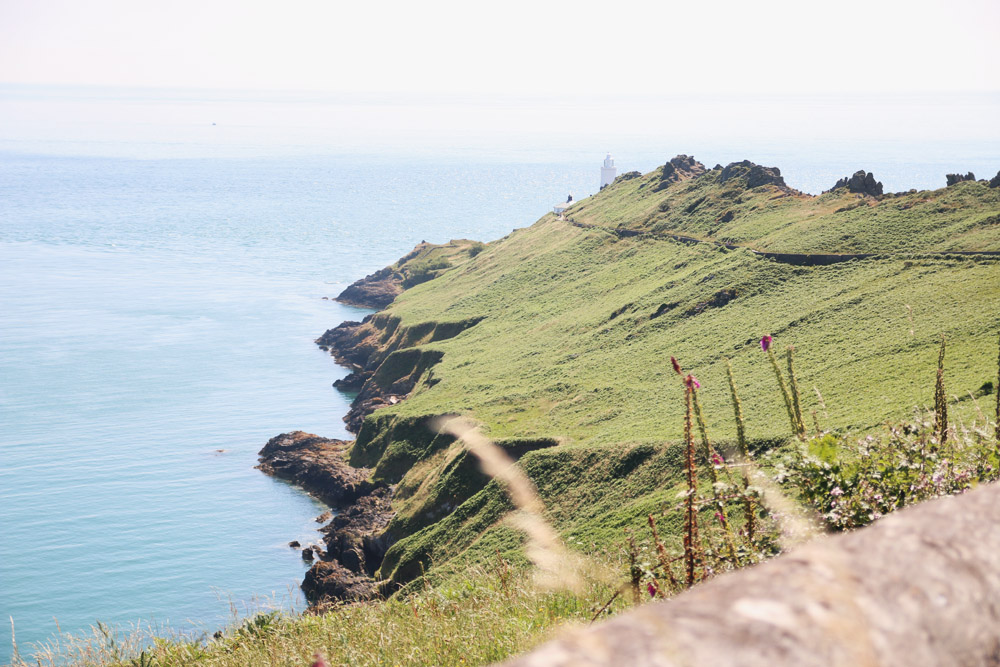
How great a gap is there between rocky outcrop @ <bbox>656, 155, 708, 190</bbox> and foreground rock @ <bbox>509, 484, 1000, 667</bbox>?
116 m

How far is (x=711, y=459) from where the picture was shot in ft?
23.2

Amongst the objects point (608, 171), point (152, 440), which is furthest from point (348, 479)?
point (608, 171)

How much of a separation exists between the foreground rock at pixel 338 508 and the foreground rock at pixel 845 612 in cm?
3020

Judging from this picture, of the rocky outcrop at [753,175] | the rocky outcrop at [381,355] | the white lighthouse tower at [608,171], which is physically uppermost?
the white lighthouse tower at [608,171]

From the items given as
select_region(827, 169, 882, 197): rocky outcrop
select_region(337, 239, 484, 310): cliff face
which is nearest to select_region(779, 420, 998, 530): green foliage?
select_region(827, 169, 882, 197): rocky outcrop

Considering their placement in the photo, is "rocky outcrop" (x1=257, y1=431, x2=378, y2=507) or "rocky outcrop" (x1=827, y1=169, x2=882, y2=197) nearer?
"rocky outcrop" (x1=257, y1=431, x2=378, y2=507)

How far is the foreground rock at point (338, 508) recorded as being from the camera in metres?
44.2

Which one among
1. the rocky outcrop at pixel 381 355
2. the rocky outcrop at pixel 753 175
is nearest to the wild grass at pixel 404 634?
the rocky outcrop at pixel 381 355

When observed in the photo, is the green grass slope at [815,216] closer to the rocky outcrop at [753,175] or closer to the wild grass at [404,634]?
the rocky outcrop at [753,175]

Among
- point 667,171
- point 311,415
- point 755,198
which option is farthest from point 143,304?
point 755,198

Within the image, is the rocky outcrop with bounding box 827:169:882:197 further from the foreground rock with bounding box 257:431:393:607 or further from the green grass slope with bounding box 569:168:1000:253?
the foreground rock with bounding box 257:431:393:607

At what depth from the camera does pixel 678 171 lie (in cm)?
11981

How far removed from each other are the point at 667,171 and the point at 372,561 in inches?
3395

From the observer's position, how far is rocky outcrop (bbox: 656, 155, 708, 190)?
381 feet
